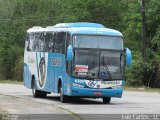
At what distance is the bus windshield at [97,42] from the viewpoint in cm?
2620

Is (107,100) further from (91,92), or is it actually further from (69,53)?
(69,53)

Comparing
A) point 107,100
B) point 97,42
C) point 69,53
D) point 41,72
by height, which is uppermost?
point 97,42

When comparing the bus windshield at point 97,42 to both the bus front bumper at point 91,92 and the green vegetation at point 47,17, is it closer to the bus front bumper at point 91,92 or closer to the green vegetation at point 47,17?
the bus front bumper at point 91,92

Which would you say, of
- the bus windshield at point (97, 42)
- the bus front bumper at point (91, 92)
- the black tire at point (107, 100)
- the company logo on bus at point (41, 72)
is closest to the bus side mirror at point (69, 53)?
the bus windshield at point (97, 42)

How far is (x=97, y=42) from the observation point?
86.5 feet

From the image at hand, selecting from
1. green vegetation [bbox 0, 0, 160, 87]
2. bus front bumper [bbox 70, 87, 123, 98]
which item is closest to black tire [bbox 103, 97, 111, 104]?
bus front bumper [bbox 70, 87, 123, 98]

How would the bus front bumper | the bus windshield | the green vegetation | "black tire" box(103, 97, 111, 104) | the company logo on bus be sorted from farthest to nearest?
the green vegetation, the company logo on bus, "black tire" box(103, 97, 111, 104), the bus windshield, the bus front bumper

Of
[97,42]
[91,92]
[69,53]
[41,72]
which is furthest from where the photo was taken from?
[41,72]

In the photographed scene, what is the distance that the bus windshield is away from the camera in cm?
2620

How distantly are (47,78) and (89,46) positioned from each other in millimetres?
4905

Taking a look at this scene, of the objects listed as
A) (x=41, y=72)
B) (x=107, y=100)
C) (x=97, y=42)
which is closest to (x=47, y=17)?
(x=41, y=72)

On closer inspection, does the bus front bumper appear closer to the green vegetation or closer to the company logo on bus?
the company logo on bus

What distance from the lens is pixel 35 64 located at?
1283 inches

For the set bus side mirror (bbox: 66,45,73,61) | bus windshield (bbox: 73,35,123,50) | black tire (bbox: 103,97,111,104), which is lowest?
black tire (bbox: 103,97,111,104)
